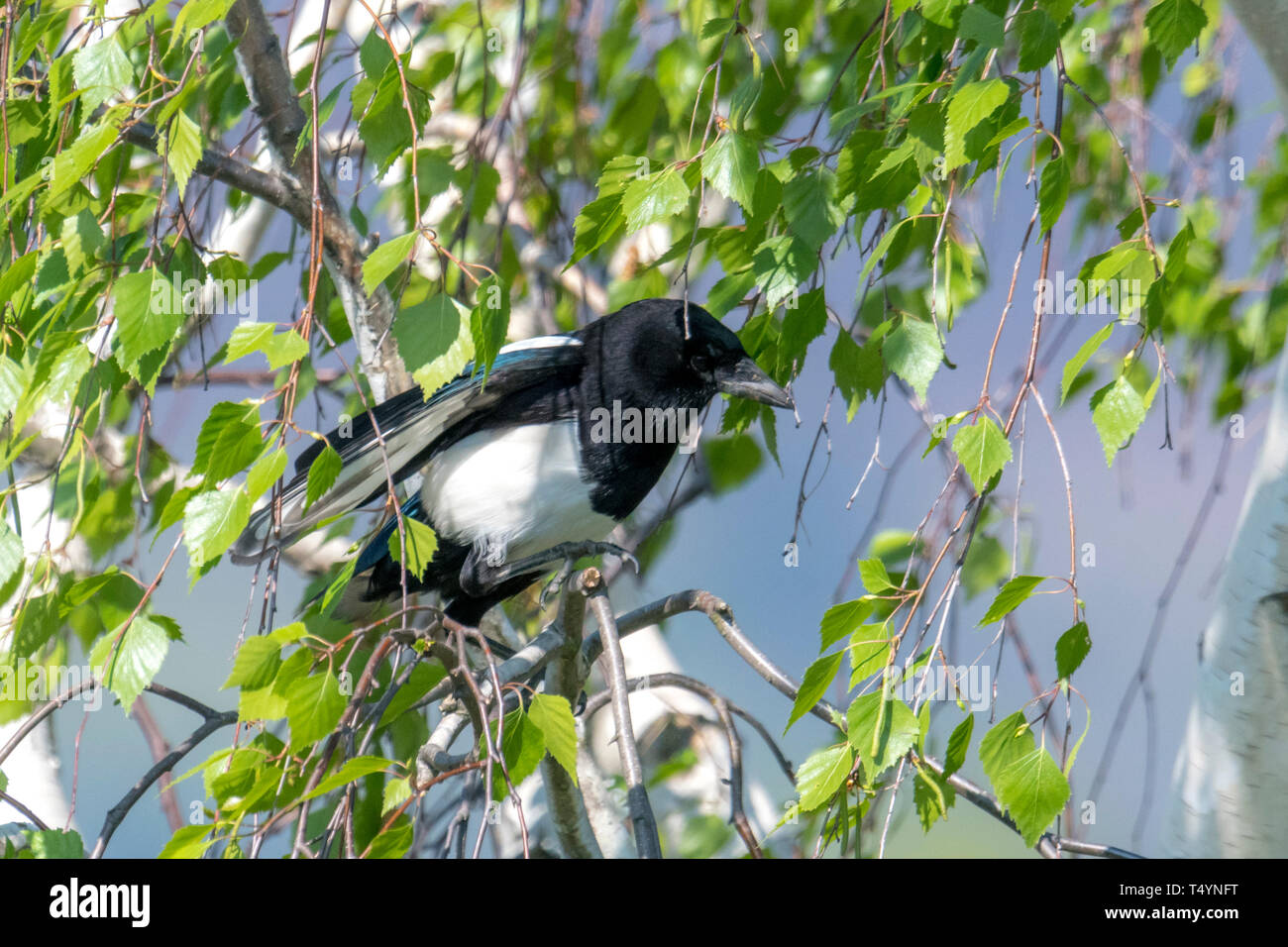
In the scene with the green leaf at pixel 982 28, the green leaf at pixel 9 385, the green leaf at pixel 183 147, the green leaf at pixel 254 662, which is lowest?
the green leaf at pixel 254 662

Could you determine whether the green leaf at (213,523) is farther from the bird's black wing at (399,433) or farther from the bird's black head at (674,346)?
the bird's black head at (674,346)

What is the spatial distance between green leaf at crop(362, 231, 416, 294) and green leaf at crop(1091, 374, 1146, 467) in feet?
1.97

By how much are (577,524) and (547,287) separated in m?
0.58

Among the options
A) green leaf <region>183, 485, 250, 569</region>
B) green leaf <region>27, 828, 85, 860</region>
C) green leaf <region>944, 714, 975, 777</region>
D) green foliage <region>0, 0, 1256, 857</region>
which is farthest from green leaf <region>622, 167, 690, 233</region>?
green leaf <region>27, 828, 85, 860</region>

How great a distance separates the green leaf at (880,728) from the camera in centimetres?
89

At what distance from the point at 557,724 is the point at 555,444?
0.94m

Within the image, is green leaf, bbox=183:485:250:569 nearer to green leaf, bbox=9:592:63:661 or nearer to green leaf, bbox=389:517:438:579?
green leaf, bbox=389:517:438:579

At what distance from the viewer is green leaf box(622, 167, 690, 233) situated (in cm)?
96

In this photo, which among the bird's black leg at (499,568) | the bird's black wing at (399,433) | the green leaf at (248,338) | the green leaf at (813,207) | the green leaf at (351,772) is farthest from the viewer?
the bird's black leg at (499,568)

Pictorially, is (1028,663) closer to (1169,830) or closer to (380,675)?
(1169,830)

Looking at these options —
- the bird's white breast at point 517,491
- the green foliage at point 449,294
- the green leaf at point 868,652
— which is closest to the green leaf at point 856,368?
the green foliage at point 449,294

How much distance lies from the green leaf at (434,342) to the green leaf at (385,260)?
4 cm

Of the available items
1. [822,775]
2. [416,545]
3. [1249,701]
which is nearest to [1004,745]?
[822,775]

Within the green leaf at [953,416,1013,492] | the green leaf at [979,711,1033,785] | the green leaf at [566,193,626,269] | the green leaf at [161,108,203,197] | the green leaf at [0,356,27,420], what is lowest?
the green leaf at [979,711,1033,785]
